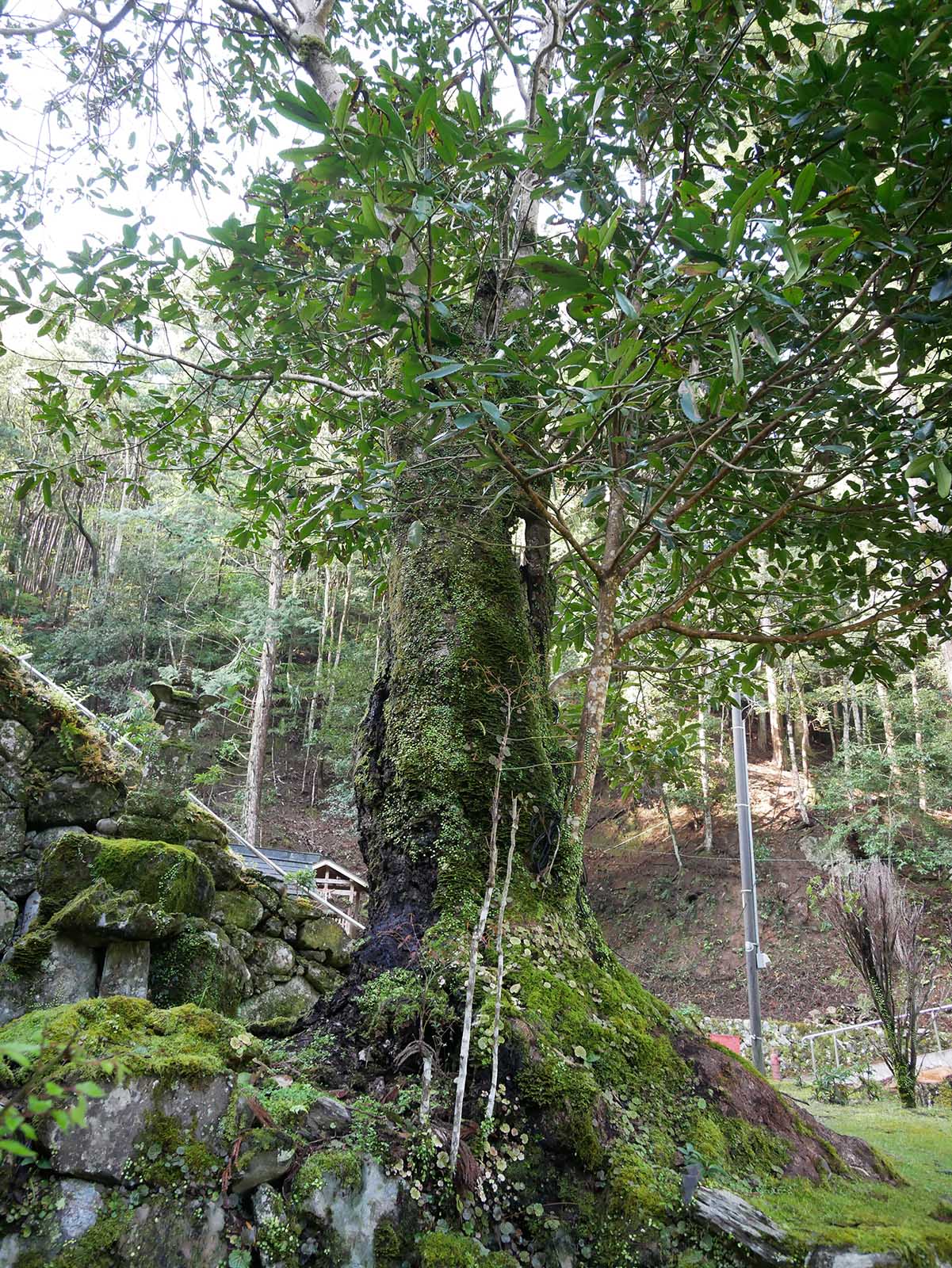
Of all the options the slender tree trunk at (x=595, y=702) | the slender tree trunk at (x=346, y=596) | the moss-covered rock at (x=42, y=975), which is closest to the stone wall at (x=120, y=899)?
the moss-covered rock at (x=42, y=975)

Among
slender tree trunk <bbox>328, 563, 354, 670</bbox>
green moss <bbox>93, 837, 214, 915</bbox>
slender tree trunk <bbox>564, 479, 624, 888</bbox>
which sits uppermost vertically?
slender tree trunk <bbox>328, 563, 354, 670</bbox>

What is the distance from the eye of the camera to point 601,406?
2406mm

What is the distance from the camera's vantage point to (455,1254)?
6.11 feet

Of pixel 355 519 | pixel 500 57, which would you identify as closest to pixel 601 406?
pixel 355 519

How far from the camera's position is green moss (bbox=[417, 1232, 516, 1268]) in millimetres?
1843

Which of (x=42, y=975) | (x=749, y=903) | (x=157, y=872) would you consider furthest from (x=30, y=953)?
(x=749, y=903)

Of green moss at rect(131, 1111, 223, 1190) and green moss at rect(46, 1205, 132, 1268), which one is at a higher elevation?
green moss at rect(131, 1111, 223, 1190)

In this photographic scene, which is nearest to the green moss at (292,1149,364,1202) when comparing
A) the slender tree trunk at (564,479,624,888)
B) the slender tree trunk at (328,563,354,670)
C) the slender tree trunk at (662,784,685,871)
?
the slender tree trunk at (564,479,624,888)

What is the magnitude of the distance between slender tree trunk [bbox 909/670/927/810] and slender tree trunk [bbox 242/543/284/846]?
12661mm

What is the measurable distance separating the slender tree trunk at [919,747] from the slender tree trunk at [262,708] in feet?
41.5

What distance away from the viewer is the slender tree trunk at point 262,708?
13086 mm

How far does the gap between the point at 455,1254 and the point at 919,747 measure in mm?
15744

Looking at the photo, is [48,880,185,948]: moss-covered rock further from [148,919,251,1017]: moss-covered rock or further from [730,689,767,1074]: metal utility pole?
[730,689,767,1074]: metal utility pole

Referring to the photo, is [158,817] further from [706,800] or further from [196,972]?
[706,800]
